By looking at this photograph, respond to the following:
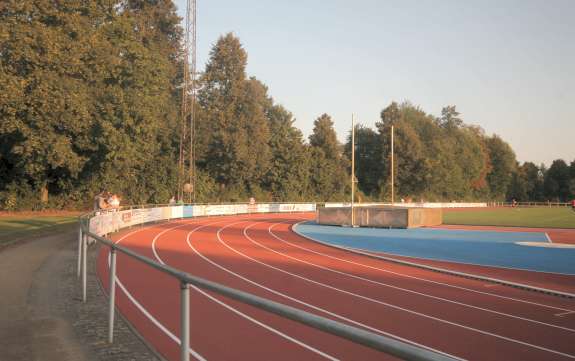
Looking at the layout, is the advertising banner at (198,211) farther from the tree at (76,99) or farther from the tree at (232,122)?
the tree at (232,122)

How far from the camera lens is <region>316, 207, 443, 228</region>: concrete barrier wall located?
2977 centimetres

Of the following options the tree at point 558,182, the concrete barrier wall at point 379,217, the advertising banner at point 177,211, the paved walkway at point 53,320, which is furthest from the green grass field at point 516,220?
the tree at point 558,182

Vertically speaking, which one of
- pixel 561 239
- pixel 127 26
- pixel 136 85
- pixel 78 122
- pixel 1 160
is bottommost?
pixel 561 239

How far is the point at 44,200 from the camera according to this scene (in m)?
35.8

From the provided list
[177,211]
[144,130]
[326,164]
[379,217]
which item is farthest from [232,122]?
[379,217]

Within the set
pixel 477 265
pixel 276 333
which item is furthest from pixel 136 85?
pixel 276 333

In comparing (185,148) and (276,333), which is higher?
(185,148)

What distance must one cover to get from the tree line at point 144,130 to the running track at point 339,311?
21.2 meters

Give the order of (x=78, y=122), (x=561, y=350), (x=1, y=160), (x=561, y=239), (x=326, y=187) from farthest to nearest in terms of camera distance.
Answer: (x=326, y=187) → (x=1, y=160) → (x=78, y=122) → (x=561, y=239) → (x=561, y=350)

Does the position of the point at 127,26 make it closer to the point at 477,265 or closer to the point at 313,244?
the point at 313,244

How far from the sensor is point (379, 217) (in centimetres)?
3009

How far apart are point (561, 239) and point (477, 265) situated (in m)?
12.3

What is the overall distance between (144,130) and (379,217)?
67.6ft

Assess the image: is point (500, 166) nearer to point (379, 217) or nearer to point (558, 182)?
point (558, 182)
